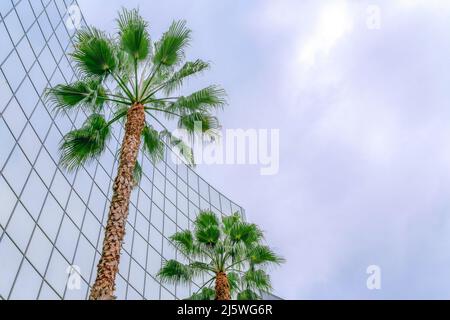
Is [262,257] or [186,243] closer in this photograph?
[186,243]

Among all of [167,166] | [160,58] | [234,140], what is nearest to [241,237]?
[160,58]

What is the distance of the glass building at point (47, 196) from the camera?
15406 mm

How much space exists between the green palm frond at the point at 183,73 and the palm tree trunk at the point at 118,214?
1.28 meters

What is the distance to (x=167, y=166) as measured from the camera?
108 ft

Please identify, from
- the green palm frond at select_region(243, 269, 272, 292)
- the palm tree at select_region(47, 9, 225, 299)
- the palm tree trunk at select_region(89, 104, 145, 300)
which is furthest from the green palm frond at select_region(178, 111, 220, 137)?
the green palm frond at select_region(243, 269, 272, 292)

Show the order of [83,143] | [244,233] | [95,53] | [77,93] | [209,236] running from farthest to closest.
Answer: [244,233], [209,236], [83,143], [77,93], [95,53]

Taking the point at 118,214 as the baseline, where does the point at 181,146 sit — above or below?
above

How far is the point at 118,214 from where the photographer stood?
9469mm

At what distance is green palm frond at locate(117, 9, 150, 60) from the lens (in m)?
12.4

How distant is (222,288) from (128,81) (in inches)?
244

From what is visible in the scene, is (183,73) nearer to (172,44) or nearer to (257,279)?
(172,44)

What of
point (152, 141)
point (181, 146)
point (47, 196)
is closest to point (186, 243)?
point (181, 146)

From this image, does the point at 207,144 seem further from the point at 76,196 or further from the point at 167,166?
the point at 167,166
